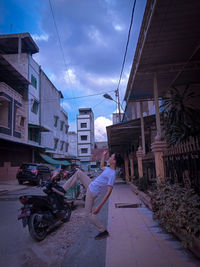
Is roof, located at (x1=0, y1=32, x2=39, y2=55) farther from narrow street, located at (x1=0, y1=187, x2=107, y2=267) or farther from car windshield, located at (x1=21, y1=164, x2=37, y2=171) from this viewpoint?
narrow street, located at (x1=0, y1=187, x2=107, y2=267)

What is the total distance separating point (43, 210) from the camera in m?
4.56

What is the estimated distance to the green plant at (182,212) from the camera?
2965mm

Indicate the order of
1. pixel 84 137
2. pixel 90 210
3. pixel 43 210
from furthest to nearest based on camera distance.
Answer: pixel 84 137
pixel 43 210
pixel 90 210

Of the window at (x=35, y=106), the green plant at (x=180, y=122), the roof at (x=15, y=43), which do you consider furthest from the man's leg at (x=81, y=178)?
the roof at (x=15, y=43)

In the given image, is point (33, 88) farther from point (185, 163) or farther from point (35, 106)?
point (185, 163)

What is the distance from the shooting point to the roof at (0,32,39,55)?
2265 cm

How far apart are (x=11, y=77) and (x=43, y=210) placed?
18430mm

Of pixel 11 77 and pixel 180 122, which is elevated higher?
pixel 11 77

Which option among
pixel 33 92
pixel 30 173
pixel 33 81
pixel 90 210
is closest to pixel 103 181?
pixel 90 210

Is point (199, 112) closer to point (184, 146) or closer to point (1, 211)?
point (184, 146)

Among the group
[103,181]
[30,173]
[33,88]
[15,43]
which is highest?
[15,43]

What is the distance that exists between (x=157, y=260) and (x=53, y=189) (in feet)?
8.88

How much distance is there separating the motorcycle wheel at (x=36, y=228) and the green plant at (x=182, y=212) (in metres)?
2.36

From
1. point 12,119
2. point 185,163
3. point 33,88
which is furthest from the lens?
point 33,88
